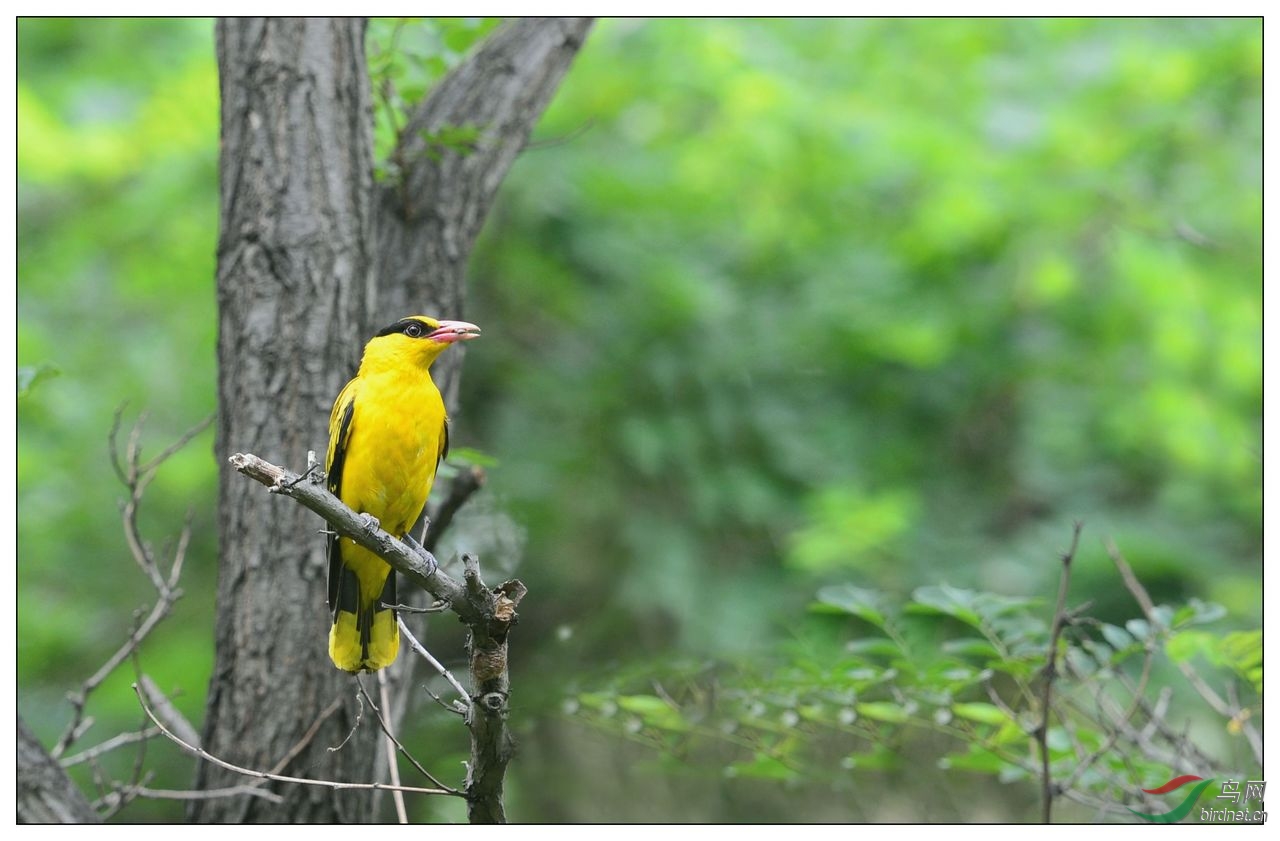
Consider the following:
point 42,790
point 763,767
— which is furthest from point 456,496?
point 763,767

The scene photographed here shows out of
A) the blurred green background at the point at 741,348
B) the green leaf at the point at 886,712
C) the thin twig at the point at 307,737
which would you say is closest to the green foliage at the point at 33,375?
the thin twig at the point at 307,737

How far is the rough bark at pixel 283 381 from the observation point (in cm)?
331

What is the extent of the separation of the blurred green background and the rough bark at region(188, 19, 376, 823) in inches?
60.5

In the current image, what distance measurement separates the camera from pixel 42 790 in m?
3.23

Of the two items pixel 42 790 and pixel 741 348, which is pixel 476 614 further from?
pixel 741 348

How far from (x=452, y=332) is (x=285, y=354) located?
133 centimetres

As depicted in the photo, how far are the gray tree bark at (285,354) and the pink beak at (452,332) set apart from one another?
122 centimetres

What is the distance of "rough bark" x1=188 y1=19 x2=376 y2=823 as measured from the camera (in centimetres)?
331

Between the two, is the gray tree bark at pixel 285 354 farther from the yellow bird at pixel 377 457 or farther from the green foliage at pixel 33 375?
the yellow bird at pixel 377 457

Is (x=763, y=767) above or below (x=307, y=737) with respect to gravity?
below

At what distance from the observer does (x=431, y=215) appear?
3.83 metres

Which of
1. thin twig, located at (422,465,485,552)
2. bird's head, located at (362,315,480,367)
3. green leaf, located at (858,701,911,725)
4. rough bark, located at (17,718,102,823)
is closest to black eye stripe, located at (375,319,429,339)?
bird's head, located at (362,315,480,367)
